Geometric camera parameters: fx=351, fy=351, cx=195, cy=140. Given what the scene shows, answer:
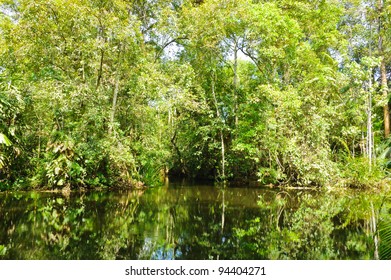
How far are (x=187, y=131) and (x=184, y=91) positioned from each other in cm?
551

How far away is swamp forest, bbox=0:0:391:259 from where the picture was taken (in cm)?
589

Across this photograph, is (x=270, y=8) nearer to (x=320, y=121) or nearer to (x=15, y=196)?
(x=320, y=121)

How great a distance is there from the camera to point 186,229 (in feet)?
20.6

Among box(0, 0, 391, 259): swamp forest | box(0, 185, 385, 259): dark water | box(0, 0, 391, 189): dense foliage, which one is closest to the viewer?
box(0, 185, 385, 259): dark water

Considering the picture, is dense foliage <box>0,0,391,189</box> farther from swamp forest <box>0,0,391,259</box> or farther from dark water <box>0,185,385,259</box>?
dark water <box>0,185,385,259</box>

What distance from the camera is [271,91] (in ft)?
47.7

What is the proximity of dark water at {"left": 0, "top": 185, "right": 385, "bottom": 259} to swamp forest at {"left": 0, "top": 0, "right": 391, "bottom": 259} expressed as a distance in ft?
0.14

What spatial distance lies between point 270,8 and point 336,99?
5.84 meters

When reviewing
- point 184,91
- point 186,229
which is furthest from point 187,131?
point 186,229

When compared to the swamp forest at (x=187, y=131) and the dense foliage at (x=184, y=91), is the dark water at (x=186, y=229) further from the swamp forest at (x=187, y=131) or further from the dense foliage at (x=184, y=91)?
the dense foliage at (x=184, y=91)

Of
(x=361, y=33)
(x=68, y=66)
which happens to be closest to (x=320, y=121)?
(x=361, y=33)

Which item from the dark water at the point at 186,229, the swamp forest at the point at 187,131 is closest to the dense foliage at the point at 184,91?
the swamp forest at the point at 187,131

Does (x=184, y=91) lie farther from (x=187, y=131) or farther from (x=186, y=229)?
(x=186, y=229)

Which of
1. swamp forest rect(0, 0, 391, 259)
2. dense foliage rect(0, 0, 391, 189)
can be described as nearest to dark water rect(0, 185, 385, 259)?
swamp forest rect(0, 0, 391, 259)
